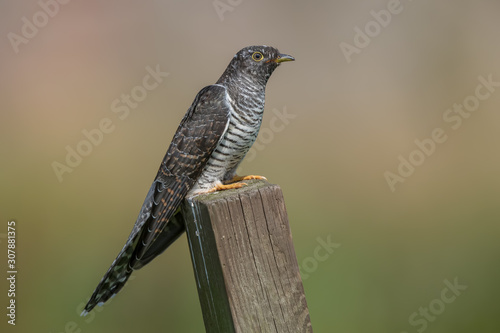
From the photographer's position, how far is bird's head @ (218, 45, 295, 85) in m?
2.77

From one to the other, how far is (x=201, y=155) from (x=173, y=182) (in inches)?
7.7

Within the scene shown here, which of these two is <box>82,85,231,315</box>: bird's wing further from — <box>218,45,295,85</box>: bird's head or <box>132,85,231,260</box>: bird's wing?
<box>218,45,295,85</box>: bird's head

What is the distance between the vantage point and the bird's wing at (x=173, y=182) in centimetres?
232

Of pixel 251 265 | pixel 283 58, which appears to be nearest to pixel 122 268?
pixel 251 265

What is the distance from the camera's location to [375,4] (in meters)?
4.38

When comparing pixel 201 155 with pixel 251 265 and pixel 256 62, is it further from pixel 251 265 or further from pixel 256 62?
pixel 251 265

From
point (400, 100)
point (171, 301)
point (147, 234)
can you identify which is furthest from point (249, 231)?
point (400, 100)

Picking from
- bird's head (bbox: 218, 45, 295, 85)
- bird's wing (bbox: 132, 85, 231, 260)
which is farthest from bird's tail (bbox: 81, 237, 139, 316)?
bird's head (bbox: 218, 45, 295, 85)

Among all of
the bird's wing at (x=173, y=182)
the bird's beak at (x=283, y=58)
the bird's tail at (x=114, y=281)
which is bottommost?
the bird's tail at (x=114, y=281)

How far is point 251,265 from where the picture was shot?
64.5 inches

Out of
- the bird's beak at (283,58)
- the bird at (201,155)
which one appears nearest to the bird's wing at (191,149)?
the bird at (201,155)

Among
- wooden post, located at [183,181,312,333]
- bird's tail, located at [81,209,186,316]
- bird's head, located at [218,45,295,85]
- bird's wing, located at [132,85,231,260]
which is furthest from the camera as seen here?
bird's head, located at [218,45,295,85]

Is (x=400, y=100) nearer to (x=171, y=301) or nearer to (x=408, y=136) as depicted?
(x=408, y=136)

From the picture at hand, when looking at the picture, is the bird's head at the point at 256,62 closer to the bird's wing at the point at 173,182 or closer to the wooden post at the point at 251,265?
the bird's wing at the point at 173,182
